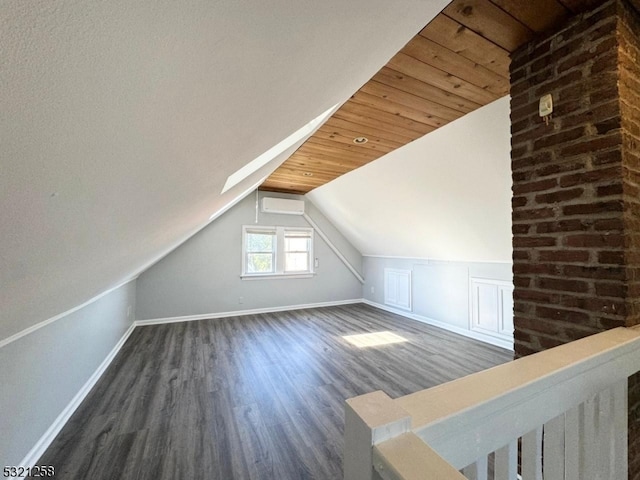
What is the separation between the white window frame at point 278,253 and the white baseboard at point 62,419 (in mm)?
2485

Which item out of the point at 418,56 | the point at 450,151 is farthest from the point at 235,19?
the point at 450,151

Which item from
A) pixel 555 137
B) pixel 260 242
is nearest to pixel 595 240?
pixel 555 137

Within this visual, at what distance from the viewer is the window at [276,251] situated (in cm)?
521

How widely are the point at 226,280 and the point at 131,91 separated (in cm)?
488

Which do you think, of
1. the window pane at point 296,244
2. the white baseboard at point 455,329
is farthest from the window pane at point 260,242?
the white baseboard at point 455,329

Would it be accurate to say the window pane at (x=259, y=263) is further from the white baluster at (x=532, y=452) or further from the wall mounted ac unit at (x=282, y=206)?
the white baluster at (x=532, y=452)

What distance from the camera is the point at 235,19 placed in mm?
431

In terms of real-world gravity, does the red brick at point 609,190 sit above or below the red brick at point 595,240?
above

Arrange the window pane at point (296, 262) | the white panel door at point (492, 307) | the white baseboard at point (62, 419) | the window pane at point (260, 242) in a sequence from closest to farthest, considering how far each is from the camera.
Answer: the white baseboard at point (62, 419), the white panel door at point (492, 307), the window pane at point (260, 242), the window pane at point (296, 262)

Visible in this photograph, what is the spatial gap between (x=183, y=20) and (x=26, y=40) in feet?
0.59

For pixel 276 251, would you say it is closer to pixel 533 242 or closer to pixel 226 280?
pixel 226 280

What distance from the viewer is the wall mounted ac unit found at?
5148 mm

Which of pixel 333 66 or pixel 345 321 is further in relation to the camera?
pixel 345 321

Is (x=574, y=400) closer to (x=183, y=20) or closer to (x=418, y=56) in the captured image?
(x=183, y=20)
